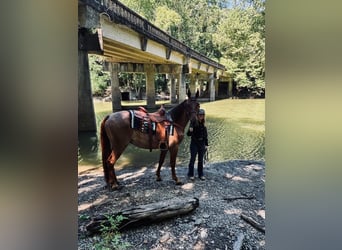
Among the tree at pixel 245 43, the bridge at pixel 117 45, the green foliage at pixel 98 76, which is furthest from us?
the green foliage at pixel 98 76

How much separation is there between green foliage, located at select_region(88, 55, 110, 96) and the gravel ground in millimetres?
17907

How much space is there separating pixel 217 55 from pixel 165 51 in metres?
15.4

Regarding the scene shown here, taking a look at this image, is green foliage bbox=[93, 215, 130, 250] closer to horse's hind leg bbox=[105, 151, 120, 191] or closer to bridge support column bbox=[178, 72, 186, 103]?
horse's hind leg bbox=[105, 151, 120, 191]

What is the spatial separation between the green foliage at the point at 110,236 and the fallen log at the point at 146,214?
0.22 ft

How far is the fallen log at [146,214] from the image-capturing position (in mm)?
3066

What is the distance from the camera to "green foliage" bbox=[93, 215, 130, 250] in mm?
2681


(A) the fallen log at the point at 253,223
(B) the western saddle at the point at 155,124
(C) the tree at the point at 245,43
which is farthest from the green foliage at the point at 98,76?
(A) the fallen log at the point at 253,223

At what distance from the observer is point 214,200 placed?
13.6 ft

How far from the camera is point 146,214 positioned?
10.9ft

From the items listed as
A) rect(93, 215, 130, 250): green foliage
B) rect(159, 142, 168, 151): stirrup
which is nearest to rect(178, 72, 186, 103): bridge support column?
rect(159, 142, 168, 151): stirrup

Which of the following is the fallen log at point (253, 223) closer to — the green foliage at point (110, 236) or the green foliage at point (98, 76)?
the green foliage at point (110, 236)

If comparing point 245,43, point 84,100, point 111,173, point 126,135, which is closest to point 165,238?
point 111,173
